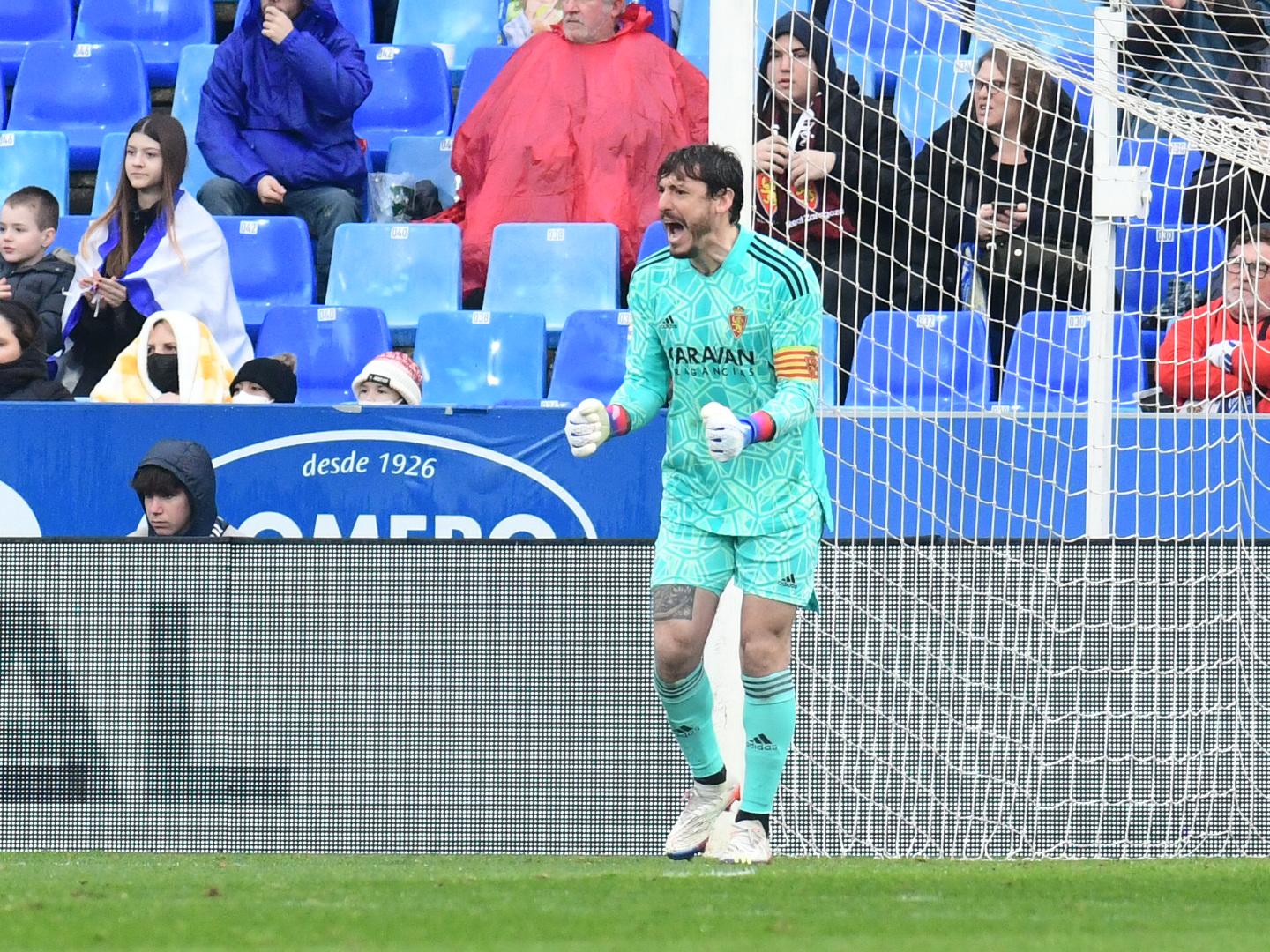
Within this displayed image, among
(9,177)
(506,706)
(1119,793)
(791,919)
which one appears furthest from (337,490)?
(9,177)

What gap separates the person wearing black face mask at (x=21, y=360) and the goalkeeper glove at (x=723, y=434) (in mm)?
4412

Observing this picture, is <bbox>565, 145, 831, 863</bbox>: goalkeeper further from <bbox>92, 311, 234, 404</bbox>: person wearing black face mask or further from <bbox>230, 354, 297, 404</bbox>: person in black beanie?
Result: <bbox>92, 311, 234, 404</bbox>: person wearing black face mask

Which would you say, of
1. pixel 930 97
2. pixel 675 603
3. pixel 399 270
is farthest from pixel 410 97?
pixel 675 603

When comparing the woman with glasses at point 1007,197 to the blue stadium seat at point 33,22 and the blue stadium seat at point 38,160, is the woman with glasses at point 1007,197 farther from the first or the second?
the blue stadium seat at point 33,22

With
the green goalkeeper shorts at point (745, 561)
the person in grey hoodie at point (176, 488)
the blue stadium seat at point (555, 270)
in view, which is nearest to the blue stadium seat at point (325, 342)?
the blue stadium seat at point (555, 270)

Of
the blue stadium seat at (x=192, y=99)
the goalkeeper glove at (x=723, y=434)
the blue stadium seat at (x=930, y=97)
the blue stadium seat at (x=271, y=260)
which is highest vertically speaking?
the blue stadium seat at (x=192, y=99)

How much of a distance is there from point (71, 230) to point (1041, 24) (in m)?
5.86

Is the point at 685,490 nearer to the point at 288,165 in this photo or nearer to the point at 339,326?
the point at 339,326

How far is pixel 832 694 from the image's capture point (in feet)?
26.6

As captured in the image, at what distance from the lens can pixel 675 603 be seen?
6.77m

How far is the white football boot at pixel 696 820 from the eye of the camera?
695 centimetres

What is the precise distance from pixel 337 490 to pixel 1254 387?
146 inches

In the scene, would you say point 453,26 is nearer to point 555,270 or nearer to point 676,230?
point 555,270

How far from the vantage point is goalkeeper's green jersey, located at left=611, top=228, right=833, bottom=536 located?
6668mm
